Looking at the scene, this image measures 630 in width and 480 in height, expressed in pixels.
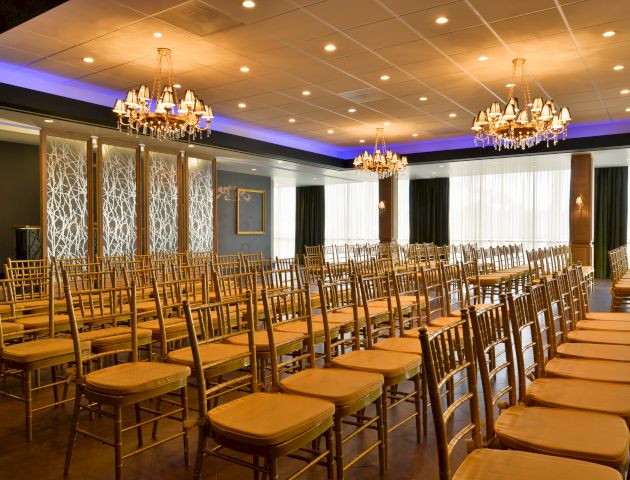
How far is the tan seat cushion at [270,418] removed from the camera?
6.48 ft

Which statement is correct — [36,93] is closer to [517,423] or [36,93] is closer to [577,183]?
[517,423]

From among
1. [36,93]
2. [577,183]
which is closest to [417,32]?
[36,93]

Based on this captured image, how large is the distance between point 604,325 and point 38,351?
4.00m

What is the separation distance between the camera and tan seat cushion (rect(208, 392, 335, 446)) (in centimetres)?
197

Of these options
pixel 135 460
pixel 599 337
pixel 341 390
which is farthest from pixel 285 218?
pixel 341 390

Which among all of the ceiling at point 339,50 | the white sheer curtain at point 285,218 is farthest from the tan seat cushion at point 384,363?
the white sheer curtain at point 285,218

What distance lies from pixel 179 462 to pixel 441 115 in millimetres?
8562

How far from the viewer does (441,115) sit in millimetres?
9938

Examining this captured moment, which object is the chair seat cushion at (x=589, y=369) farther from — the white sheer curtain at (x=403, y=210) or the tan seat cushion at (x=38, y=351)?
the white sheer curtain at (x=403, y=210)

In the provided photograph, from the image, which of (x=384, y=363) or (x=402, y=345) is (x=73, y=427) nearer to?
(x=384, y=363)

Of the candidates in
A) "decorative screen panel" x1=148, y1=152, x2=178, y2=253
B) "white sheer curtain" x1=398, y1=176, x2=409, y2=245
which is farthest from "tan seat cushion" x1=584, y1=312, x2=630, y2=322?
"white sheer curtain" x1=398, y1=176, x2=409, y2=245

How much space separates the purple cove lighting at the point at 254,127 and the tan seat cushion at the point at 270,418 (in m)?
6.76

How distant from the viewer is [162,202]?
10789 millimetres

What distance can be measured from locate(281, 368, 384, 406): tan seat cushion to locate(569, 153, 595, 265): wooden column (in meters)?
10.8
